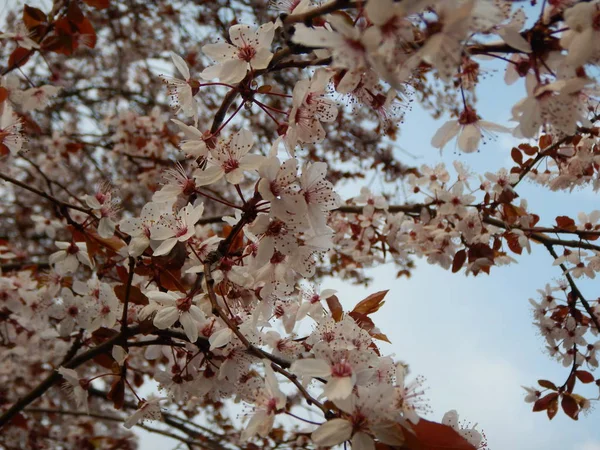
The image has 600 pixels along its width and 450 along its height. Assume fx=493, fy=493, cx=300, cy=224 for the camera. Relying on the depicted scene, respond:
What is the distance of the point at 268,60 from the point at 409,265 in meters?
2.90

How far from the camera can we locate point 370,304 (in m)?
1.29

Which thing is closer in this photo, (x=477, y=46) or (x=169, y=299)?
(x=477, y=46)

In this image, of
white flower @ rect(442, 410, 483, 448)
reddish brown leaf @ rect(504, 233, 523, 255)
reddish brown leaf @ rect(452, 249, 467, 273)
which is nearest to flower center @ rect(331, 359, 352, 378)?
white flower @ rect(442, 410, 483, 448)

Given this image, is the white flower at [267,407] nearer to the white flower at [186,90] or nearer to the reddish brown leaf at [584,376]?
the white flower at [186,90]

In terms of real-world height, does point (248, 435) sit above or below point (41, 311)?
below

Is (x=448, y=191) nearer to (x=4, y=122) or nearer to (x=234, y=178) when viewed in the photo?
(x=234, y=178)

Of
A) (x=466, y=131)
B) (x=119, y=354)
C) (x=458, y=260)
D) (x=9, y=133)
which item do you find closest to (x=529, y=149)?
(x=458, y=260)

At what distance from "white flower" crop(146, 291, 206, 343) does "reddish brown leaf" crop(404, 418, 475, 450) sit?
53 cm

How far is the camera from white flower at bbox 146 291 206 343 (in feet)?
3.75

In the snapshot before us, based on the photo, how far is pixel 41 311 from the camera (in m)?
2.12

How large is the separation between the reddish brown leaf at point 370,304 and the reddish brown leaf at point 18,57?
1.47 meters

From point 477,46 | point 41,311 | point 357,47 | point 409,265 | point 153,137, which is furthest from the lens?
point 409,265

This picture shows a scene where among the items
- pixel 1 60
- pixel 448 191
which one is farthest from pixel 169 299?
pixel 1 60

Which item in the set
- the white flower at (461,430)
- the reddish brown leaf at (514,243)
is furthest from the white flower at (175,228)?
the reddish brown leaf at (514,243)
